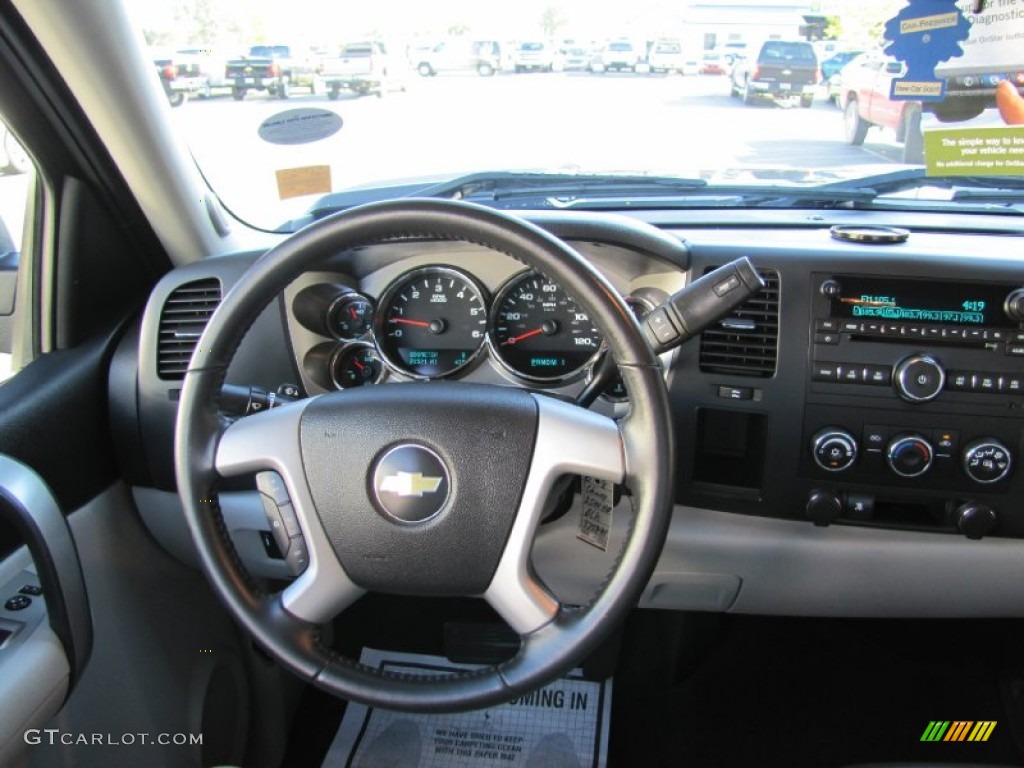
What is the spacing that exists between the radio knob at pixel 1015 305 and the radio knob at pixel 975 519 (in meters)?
0.38

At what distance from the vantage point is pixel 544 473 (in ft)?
3.92

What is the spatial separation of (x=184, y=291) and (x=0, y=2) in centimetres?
63

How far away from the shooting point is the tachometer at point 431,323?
6.06 feet

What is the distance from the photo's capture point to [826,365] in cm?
166

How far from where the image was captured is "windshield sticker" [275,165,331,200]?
196cm

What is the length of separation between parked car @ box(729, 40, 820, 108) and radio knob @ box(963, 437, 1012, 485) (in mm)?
872

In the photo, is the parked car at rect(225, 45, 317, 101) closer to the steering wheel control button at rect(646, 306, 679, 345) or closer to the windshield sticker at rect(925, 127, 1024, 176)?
the steering wheel control button at rect(646, 306, 679, 345)

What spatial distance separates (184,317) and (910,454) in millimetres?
1568

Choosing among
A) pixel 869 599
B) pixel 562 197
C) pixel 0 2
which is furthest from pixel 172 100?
pixel 869 599

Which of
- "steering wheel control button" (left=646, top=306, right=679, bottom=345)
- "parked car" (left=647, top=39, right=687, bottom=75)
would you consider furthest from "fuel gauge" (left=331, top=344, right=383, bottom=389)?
"parked car" (left=647, top=39, right=687, bottom=75)

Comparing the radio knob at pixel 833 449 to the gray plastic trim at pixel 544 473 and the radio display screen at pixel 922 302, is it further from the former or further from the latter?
the gray plastic trim at pixel 544 473

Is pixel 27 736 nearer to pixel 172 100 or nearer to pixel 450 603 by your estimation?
pixel 450 603
